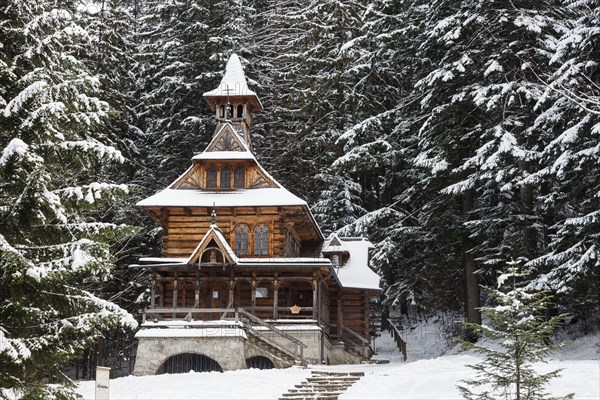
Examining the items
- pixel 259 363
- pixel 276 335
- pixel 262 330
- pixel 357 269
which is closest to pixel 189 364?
pixel 259 363

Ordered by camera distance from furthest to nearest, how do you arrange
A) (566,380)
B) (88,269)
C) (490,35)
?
(490,35)
(566,380)
(88,269)

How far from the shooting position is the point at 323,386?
2398cm

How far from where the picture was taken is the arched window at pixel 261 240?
3625 cm

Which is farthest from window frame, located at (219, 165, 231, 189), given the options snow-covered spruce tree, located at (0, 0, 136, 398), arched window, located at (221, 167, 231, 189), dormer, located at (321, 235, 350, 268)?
snow-covered spruce tree, located at (0, 0, 136, 398)

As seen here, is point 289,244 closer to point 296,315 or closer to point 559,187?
point 296,315

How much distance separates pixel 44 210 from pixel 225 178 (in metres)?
23.9

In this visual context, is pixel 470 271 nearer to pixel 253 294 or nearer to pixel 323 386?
pixel 253 294

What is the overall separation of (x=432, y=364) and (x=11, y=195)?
1455 centimetres

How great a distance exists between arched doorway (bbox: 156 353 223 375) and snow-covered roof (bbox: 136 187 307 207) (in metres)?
7.46

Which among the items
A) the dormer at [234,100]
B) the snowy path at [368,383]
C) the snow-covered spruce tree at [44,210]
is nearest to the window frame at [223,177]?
the dormer at [234,100]

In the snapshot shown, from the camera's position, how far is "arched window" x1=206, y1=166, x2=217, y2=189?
37453mm

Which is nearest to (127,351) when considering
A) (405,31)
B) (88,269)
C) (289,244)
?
(289,244)

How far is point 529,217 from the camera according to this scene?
3194 centimetres

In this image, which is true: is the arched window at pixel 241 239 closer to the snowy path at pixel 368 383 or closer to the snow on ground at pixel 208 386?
the snowy path at pixel 368 383
